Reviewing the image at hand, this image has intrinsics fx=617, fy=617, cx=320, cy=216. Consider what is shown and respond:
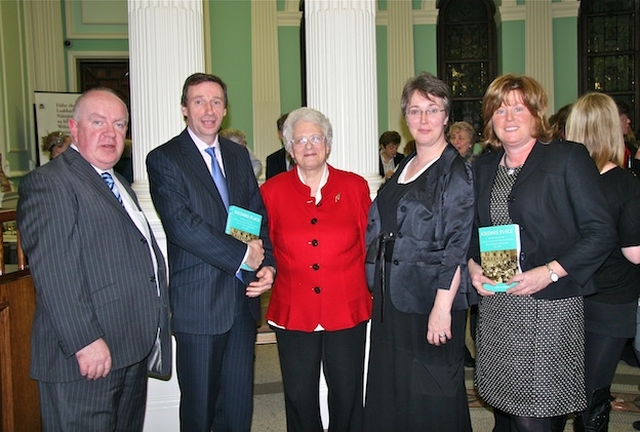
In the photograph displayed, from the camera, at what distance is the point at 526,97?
2.54 metres

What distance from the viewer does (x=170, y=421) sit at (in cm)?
→ 373

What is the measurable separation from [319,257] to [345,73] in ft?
4.73

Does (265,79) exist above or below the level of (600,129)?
above

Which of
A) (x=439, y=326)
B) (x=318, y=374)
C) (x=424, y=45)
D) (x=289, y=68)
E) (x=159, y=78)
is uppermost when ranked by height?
(x=424, y=45)

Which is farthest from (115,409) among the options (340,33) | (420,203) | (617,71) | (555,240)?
(617,71)

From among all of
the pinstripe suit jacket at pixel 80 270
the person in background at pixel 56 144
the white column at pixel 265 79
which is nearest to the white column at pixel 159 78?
the pinstripe suit jacket at pixel 80 270

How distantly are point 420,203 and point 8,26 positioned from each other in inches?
352

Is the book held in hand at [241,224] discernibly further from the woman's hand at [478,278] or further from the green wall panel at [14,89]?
the green wall panel at [14,89]

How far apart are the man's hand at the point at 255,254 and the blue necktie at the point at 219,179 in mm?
230

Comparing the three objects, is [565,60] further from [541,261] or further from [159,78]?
[541,261]

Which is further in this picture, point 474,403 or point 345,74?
point 474,403

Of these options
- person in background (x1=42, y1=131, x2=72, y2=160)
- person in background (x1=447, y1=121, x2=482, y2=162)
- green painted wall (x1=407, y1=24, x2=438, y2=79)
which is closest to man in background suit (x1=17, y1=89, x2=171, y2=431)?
person in background (x1=42, y1=131, x2=72, y2=160)

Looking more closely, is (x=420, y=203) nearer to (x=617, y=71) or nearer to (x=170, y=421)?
(x=170, y=421)

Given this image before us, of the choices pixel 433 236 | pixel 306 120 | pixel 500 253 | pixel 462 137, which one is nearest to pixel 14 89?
pixel 462 137
